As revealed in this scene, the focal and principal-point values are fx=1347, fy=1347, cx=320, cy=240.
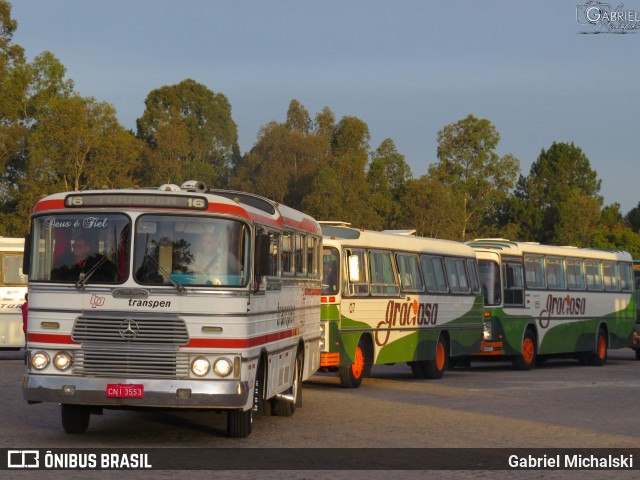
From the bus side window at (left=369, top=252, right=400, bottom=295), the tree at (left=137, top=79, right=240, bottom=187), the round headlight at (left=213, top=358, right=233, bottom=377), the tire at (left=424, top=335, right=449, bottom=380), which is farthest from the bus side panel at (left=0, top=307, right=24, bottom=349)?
the tree at (left=137, top=79, right=240, bottom=187)

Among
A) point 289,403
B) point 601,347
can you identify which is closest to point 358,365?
point 289,403

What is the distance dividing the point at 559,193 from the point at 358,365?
110m

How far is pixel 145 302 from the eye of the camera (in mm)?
14156

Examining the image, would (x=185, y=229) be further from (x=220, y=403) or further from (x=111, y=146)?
(x=111, y=146)

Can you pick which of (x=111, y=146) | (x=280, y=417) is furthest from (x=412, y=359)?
(x=111, y=146)

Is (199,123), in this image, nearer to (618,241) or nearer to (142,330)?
(618,241)

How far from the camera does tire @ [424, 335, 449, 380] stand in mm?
29000

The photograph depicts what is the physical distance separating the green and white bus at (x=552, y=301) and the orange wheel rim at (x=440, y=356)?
2.18 metres

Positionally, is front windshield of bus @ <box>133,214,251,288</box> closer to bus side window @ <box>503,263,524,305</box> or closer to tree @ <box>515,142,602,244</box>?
bus side window @ <box>503,263,524,305</box>

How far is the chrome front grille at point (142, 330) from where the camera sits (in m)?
14.1

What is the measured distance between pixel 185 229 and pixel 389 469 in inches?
139

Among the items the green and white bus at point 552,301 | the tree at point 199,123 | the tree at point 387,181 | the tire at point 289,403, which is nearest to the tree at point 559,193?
the tree at point 387,181

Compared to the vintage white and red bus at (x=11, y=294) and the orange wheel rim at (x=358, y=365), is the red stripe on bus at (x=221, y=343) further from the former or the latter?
the vintage white and red bus at (x=11, y=294)

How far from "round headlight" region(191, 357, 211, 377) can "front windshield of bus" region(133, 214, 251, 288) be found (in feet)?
2.67
